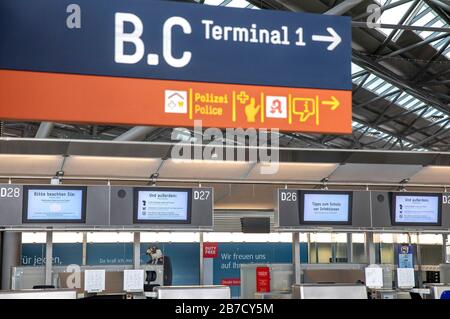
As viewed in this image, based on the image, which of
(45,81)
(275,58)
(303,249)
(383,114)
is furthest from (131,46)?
(383,114)

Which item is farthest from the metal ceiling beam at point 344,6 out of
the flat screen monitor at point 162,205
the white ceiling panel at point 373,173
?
the flat screen monitor at point 162,205

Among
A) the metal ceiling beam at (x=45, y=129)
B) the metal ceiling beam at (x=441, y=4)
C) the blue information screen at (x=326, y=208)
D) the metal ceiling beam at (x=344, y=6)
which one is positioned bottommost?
the blue information screen at (x=326, y=208)

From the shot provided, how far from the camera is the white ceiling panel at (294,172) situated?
10.1 metres

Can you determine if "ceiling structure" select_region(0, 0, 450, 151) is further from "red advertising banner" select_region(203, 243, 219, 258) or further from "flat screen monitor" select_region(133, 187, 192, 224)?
"red advertising banner" select_region(203, 243, 219, 258)

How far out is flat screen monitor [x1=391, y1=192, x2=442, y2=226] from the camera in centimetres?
974

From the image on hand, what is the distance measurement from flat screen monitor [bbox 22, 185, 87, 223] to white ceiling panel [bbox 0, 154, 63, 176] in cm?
78

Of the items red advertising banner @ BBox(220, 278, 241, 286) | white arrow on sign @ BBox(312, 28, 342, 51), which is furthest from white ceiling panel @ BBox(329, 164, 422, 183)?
red advertising banner @ BBox(220, 278, 241, 286)

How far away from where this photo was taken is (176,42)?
13.9 feet

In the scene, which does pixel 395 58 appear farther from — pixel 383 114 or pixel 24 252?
pixel 24 252

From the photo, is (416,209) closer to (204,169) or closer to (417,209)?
(417,209)

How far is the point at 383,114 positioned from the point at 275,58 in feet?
60.9

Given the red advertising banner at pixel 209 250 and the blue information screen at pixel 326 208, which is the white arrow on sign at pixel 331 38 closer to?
the blue information screen at pixel 326 208

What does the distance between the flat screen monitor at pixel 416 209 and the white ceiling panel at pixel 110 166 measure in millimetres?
3650

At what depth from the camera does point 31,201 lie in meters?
8.53
